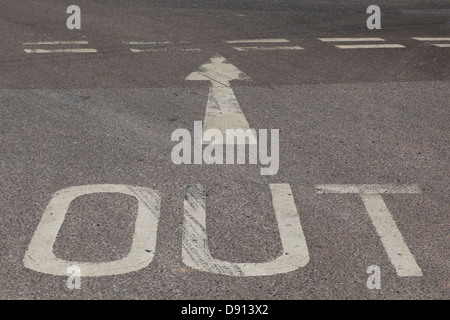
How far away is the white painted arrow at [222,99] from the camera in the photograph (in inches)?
307

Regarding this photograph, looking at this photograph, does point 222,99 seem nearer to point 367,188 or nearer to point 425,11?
point 367,188

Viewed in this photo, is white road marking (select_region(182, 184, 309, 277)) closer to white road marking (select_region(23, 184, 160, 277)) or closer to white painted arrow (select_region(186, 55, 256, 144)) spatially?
white road marking (select_region(23, 184, 160, 277))

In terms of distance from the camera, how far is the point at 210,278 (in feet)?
16.0

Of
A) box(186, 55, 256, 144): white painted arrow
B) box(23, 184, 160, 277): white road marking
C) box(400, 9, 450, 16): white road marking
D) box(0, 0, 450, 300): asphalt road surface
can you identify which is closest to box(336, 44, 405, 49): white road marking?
box(0, 0, 450, 300): asphalt road surface

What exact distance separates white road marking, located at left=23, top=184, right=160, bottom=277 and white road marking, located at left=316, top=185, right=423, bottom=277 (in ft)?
4.97

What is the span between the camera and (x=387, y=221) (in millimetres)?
5676

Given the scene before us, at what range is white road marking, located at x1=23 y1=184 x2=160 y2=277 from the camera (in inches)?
195

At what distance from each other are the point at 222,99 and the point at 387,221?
139 inches

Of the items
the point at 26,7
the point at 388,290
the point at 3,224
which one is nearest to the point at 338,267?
the point at 388,290

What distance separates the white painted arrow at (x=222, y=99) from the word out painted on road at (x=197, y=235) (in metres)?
1.45

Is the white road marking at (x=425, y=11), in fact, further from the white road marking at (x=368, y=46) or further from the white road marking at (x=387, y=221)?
the white road marking at (x=387, y=221)

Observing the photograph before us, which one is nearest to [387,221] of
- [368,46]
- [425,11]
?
[368,46]
